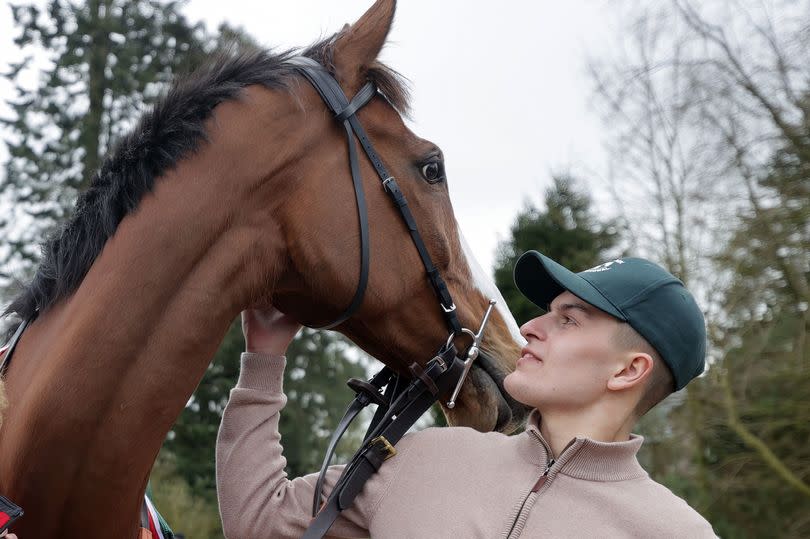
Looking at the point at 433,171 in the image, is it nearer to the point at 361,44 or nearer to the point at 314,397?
the point at 361,44

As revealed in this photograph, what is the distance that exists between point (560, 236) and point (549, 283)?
930 centimetres

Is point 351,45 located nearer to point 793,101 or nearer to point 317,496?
point 317,496

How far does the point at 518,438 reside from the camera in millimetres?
2410

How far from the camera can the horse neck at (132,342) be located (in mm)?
2053

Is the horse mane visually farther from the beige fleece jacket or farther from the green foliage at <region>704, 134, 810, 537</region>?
the green foliage at <region>704, 134, 810, 537</region>

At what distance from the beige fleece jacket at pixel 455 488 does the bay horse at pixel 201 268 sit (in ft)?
0.85

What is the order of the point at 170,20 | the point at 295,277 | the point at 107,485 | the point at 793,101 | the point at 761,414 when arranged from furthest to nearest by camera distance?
the point at 170,20
the point at 761,414
the point at 793,101
the point at 295,277
the point at 107,485

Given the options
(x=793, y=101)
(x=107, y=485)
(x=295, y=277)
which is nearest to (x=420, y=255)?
(x=295, y=277)

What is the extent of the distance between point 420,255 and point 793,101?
26.8 ft

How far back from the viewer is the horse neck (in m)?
2.05

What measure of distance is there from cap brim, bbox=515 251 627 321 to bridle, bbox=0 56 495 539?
18 centimetres

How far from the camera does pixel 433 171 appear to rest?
8.86 feet

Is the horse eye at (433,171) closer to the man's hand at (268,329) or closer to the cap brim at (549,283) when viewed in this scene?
the cap brim at (549,283)

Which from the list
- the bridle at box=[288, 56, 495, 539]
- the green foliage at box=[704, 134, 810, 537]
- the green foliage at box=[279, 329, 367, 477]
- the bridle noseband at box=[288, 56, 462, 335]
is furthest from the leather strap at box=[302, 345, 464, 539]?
the green foliage at box=[279, 329, 367, 477]
